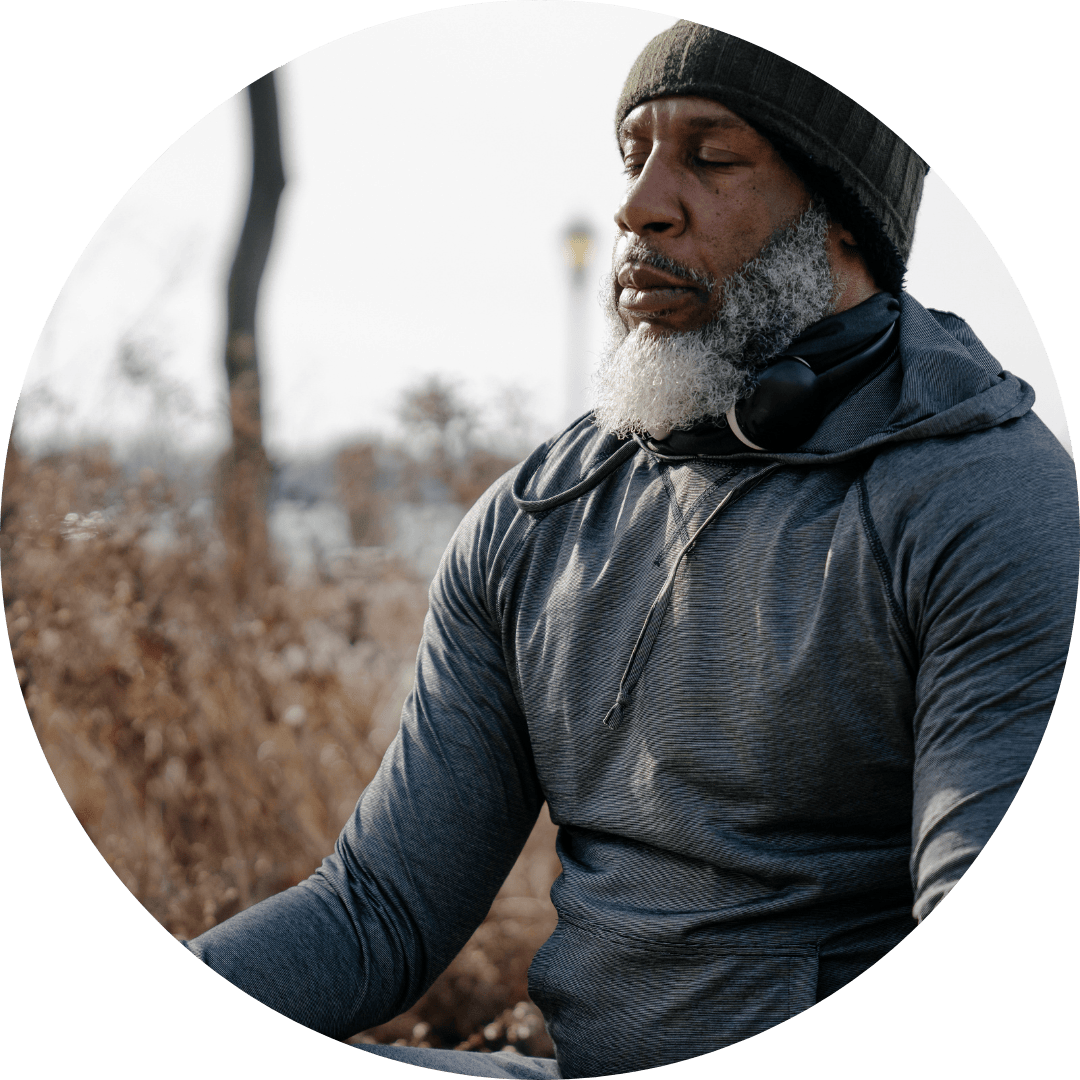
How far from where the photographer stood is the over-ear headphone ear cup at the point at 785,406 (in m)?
1.52

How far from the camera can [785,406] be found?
152cm

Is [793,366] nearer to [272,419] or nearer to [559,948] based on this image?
[559,948]

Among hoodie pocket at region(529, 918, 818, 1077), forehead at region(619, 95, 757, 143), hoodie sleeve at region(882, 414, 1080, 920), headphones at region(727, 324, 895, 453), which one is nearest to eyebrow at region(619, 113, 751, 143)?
forehead at region(619, 95, 757, 143)

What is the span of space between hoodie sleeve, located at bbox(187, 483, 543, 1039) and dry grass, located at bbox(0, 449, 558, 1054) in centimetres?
136

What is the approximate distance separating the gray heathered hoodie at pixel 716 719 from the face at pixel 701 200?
0.29m

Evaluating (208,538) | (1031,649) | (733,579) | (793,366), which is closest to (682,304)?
(793,366)

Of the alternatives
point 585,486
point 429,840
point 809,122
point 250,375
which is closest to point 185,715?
point 250,375

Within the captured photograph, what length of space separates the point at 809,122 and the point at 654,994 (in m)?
1.51

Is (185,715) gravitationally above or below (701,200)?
below

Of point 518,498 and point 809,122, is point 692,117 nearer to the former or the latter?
point 809,122

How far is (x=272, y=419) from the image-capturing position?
4.04 metres

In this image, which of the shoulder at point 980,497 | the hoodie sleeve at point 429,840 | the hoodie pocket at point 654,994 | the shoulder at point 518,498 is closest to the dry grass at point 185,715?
the hoodie sleeve at point 429,840

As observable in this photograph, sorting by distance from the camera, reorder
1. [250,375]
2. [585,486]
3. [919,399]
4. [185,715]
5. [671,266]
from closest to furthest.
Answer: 1. [919,399]
2. [671,266]
3. [585,486]
4. [185,715]
5. [250,375]

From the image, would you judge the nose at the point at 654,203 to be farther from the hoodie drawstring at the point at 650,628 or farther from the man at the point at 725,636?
the hoodie drawstring at the point at 650,628
